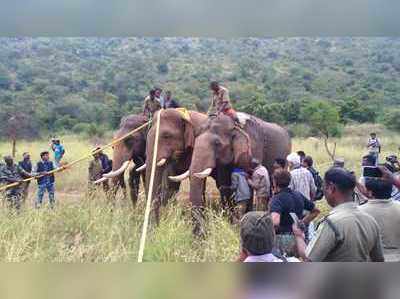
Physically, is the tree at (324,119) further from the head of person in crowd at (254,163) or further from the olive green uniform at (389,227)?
the olive green uniform at (389,227)

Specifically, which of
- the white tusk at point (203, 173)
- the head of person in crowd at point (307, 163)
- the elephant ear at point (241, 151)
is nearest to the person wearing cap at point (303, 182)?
the head of person in crowd at point (307, 163)

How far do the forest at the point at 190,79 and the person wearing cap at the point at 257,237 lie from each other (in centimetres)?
1766

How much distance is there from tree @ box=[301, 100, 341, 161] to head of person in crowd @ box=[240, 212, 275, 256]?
18.1 metres

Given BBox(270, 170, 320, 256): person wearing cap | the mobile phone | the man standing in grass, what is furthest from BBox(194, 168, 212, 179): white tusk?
BBox(270, 170, 320, 256): person wearing cap

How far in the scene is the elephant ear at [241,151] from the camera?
8.72m

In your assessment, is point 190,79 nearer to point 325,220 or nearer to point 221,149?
point 221,149

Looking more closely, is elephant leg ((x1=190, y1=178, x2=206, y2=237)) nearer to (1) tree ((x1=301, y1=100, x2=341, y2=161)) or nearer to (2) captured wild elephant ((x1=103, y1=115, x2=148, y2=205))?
(2) captured wild elephant ((x1=103, y1=115, x2=148, y2=205))

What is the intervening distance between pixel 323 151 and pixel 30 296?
14157 mm

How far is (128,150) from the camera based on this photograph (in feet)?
32.3

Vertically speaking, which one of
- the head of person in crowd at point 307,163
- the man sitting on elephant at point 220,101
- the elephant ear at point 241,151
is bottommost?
the head of person in crowd at point 307,163

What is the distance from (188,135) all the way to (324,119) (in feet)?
44.2

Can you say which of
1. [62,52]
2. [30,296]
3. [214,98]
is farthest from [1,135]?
[30,296]

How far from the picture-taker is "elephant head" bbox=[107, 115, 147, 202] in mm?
9735

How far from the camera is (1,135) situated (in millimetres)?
22156
